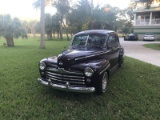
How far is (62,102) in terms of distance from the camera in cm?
414

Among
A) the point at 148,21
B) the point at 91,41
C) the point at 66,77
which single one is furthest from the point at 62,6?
the point at 66,77

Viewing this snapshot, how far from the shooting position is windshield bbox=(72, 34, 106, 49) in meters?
5.27

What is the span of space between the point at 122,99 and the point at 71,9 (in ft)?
91.2

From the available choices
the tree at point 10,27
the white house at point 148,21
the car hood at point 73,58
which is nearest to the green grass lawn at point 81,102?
the car hood at point 73,58

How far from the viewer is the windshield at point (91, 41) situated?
5.27 m

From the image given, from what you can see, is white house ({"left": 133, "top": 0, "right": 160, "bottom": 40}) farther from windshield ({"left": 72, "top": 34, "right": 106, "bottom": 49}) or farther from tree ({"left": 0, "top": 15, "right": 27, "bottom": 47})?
windshield ({"left": 72, "top": 34, "right": 106, "bottom": 49})

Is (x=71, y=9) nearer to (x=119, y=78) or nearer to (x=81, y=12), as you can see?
(x=81, y=12)

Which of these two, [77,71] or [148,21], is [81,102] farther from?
[148,21]

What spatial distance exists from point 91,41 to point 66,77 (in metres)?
1.84

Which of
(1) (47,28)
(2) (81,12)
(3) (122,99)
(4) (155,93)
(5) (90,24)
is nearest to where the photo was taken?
(3) (122,99)

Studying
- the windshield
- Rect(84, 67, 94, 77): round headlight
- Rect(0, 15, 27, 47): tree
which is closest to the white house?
Rect(0, 15, 27, 47): tree

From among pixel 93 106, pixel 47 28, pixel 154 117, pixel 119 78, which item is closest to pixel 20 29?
pixel 119 78

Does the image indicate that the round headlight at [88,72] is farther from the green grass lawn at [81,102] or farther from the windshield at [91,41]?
the windshield at [91,41]

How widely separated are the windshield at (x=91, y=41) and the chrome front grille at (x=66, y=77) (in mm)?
1520
